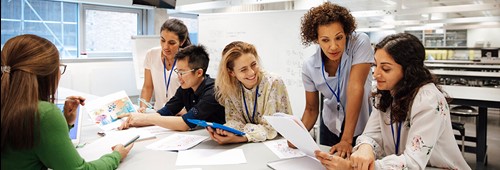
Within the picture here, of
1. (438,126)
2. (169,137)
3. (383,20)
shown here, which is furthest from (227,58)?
(383,20)

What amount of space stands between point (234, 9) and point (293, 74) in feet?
8.41

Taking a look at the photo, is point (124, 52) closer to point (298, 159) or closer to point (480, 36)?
point (298, 159)

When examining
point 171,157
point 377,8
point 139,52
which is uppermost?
point 377,8

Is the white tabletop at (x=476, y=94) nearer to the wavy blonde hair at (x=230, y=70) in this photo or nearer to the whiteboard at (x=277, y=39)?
the whiteboard at (x=277, y=39)

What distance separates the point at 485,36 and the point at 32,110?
445 inches

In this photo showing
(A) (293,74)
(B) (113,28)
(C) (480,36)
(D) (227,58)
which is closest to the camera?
(D) (227,58)

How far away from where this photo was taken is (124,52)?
5.45 meters

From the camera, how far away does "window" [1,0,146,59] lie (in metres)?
4.41

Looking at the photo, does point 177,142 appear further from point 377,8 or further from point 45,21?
point 377,8

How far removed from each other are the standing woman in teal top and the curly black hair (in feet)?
3.32

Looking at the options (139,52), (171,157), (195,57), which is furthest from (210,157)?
(139,52)

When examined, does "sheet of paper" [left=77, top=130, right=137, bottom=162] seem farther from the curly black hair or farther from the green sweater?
the curly black hair

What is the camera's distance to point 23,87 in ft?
3.05

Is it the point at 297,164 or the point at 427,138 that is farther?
the point at 297,164
